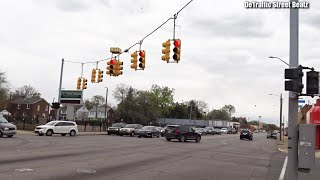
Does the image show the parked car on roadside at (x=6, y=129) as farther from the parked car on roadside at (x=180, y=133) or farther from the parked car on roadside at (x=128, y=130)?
the parked car on roadside at (x=128, y=130)

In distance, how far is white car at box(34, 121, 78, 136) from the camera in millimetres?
38997

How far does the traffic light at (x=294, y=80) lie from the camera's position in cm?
1192

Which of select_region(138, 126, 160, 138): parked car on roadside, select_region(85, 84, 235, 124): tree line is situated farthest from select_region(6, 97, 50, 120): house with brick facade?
select_region(138, 126, 160, 138): parked car on roadside

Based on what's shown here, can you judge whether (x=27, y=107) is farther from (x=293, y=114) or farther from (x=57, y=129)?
(x=293, y=114)

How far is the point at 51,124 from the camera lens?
131ft

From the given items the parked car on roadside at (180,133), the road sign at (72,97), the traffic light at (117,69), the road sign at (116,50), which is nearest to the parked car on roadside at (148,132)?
the parked car on roadside at (180,133)

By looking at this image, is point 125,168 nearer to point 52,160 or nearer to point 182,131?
point 52,160

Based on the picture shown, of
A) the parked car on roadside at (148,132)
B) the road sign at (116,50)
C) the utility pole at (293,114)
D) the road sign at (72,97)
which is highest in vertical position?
the road sign at (116,50)

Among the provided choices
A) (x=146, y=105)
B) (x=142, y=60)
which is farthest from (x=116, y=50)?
(x=146, y=105)

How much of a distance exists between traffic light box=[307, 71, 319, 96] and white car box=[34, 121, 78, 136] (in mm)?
30813

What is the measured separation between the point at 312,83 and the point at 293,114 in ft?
3.98

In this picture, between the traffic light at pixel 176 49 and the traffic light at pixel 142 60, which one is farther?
the traffic light at pixel 142 60

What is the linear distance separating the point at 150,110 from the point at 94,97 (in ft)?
216

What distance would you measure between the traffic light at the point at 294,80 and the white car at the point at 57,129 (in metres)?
30.8
